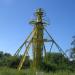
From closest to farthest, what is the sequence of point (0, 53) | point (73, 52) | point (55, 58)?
point (73, 52) < point (55, 58) < point (0, 53)

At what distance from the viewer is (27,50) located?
4616 cm

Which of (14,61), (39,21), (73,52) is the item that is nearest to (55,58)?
(14,61)

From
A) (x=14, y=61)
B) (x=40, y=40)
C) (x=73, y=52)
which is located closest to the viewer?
(x=73, y=52)

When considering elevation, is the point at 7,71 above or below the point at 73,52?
below

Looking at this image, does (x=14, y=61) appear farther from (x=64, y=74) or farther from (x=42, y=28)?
(x=64, y=74)

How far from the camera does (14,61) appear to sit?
50.2 m

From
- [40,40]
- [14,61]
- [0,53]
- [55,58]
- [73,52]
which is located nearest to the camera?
[73,52]

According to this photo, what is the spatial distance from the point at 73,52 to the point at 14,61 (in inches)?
631

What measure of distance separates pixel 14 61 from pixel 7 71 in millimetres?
29144

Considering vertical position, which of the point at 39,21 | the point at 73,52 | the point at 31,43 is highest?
the point at 39,21

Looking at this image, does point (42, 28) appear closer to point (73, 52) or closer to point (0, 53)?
point (73, 52)

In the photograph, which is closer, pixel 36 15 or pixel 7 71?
pixel 7 71

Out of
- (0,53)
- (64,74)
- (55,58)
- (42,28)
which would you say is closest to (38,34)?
(42,28)

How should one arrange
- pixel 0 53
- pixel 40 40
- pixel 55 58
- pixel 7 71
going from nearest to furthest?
1. pixel 7 71
2. pixel 40 40
3. pixel 55 58
4. pixel 0 53
